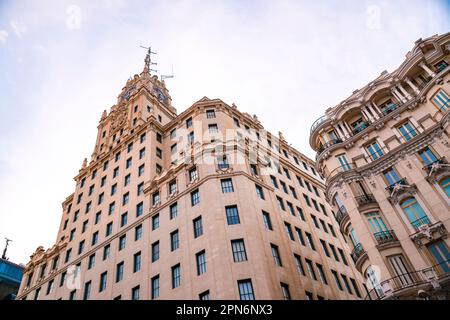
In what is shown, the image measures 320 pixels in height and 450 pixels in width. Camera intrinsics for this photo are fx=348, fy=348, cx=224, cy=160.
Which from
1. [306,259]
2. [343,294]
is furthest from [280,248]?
[343,294]

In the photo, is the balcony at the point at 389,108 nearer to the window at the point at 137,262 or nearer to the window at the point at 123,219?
the window at the point at 137,262

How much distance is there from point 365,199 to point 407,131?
7397 millimetres

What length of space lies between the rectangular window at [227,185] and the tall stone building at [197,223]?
0.36 feet

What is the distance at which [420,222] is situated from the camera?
2603cm

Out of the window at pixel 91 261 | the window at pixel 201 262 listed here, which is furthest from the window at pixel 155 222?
the window at pixel 91 261

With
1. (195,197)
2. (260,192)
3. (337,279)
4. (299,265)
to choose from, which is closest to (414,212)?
(299,265)

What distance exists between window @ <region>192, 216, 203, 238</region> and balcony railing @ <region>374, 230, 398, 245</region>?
1549 centimetres

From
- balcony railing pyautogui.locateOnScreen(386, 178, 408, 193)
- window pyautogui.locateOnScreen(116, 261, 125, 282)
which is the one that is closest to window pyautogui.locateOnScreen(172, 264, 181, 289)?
window pyautogui.locateOnScreen(116, 261, 125, 282)

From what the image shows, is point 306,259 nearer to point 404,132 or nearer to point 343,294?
point 343,294

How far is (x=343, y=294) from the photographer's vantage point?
122 feet

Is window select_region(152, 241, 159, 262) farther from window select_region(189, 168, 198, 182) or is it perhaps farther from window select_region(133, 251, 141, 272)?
window select_region(189, 168, 198, 182)

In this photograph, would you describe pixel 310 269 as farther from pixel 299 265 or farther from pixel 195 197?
pixel 195 197

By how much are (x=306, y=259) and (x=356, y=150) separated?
40.7ft

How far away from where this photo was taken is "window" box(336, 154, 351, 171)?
3262 cm
